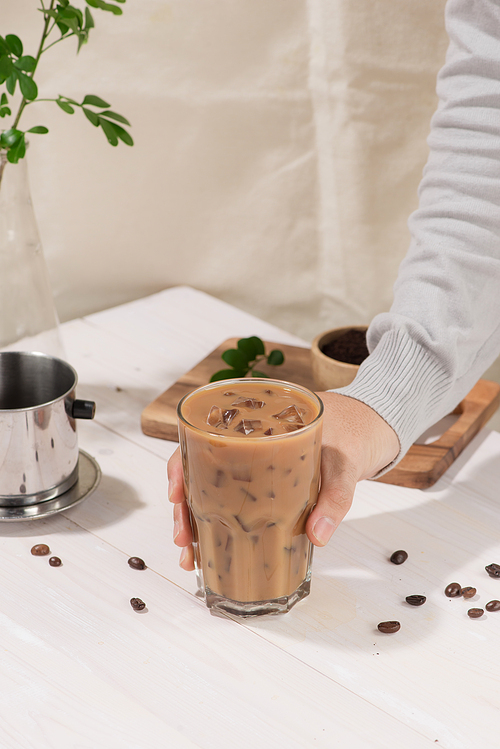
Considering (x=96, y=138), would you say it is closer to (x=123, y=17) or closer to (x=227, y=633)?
(x=123, y=17)

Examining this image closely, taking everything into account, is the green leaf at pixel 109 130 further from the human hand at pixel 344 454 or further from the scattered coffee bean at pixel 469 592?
the scattered coffee bean at pixel 469 592

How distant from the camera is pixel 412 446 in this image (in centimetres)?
112

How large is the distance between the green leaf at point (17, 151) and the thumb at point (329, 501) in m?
0.61

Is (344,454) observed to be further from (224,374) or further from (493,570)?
(224,374)

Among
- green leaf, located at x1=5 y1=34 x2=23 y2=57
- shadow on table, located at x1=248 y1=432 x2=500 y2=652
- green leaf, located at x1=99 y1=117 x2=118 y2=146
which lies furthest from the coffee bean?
green leaf, located at x1=5 y1=34 x2=23 y2=57

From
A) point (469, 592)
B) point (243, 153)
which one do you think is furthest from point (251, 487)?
point (243, 153)

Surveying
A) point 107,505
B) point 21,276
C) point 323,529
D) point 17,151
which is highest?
point 17,151

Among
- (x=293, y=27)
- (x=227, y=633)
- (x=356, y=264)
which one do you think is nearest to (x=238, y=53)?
(x=293, y=27)

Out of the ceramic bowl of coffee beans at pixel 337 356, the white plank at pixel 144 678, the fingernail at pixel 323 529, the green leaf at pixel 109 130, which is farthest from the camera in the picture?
the ceramic bowl of coffee beans at pixel 337 356

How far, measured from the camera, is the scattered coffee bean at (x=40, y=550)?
90cm

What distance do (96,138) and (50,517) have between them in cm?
121

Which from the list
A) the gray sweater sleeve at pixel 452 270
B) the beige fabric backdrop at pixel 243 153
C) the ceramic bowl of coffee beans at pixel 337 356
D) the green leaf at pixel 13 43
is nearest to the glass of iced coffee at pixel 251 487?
the gray sweater sleeve at pixel 452 270

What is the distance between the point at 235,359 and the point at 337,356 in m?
0.19

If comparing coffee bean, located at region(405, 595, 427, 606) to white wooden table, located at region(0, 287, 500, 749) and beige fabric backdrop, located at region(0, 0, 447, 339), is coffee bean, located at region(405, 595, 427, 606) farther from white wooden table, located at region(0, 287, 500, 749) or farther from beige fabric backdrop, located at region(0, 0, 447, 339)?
beige fabric backdrop, located at region(0, 0, 447, 339)
